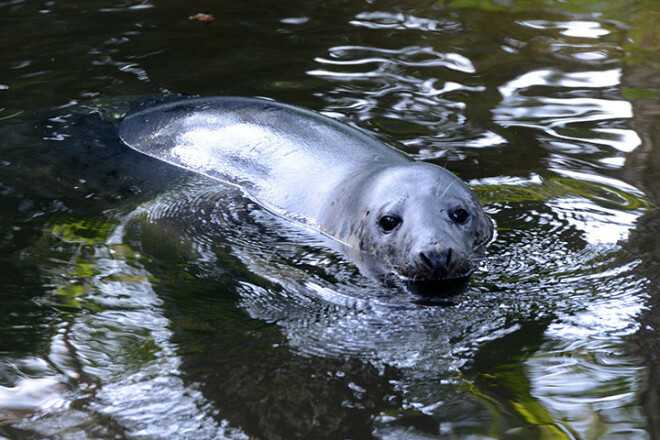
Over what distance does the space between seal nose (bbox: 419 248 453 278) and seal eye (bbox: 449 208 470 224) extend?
362 millimetres

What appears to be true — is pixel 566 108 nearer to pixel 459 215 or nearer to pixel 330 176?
pixel 330 176

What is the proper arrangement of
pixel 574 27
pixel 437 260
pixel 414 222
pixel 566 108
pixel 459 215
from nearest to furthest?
pixel 437 260
pixel 414 222
pixel 459 215
pixel 566 108
pixel 574 27

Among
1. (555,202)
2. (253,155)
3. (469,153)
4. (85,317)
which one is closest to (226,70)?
(253,155)

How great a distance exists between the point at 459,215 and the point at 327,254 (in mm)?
737

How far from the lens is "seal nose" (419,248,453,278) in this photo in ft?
14.0

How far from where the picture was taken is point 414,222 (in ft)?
14.8

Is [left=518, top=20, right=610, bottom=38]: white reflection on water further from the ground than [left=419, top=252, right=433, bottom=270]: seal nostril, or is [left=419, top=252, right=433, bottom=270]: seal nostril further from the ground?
→ [left=419, top=252, right=433, bottom=270]: seal nostril

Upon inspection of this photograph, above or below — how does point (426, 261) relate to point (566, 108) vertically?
above

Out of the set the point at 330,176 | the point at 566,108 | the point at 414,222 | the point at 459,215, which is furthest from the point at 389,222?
the point at 566,108

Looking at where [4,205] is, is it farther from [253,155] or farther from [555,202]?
[555,202]

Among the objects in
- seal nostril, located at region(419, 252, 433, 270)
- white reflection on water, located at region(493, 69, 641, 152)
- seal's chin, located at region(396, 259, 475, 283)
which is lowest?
white reflection on water, located at region(493, 69, 641, 152)

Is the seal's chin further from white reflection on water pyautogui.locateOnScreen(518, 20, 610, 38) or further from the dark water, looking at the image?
white reflection on water pyautogui.locateOnScreen(518, 20, 610, 38)

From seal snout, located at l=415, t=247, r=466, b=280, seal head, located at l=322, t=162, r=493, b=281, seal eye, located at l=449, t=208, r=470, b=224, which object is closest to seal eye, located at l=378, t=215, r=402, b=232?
seal head, located at l=322, t=162, r=493, b=281

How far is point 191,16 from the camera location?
901 centimetres
